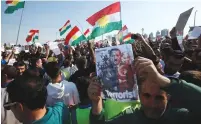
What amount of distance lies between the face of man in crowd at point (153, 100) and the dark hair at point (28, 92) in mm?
844

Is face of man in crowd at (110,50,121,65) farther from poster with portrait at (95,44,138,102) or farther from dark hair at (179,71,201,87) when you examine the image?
dark hair at (179,71,201,87)

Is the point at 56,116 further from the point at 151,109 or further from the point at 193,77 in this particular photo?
the point at 193,77

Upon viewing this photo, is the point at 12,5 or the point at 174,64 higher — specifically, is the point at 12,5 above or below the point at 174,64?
above

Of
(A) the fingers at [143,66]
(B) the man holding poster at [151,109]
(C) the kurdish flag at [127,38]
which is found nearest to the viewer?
(A) the fingers at [143,66]

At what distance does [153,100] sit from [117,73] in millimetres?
356

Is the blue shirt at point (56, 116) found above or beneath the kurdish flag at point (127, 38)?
beneath

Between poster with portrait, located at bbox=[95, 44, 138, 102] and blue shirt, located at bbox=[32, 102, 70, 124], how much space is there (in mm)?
582

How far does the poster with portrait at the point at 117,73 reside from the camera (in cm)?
186

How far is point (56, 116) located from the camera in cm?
236

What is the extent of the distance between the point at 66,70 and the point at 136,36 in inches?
139

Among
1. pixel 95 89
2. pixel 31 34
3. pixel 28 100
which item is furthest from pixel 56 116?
pixel 31 34

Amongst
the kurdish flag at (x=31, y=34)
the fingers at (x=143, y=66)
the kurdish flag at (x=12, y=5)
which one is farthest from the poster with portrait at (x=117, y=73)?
the kurdish flag at (x=31, y=34)

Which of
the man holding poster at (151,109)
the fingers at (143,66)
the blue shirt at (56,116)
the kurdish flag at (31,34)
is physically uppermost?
the kurdish flag at (31,34)

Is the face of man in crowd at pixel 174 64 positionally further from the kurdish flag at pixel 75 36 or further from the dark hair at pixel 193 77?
the kurdish flag at pixel 75 36
